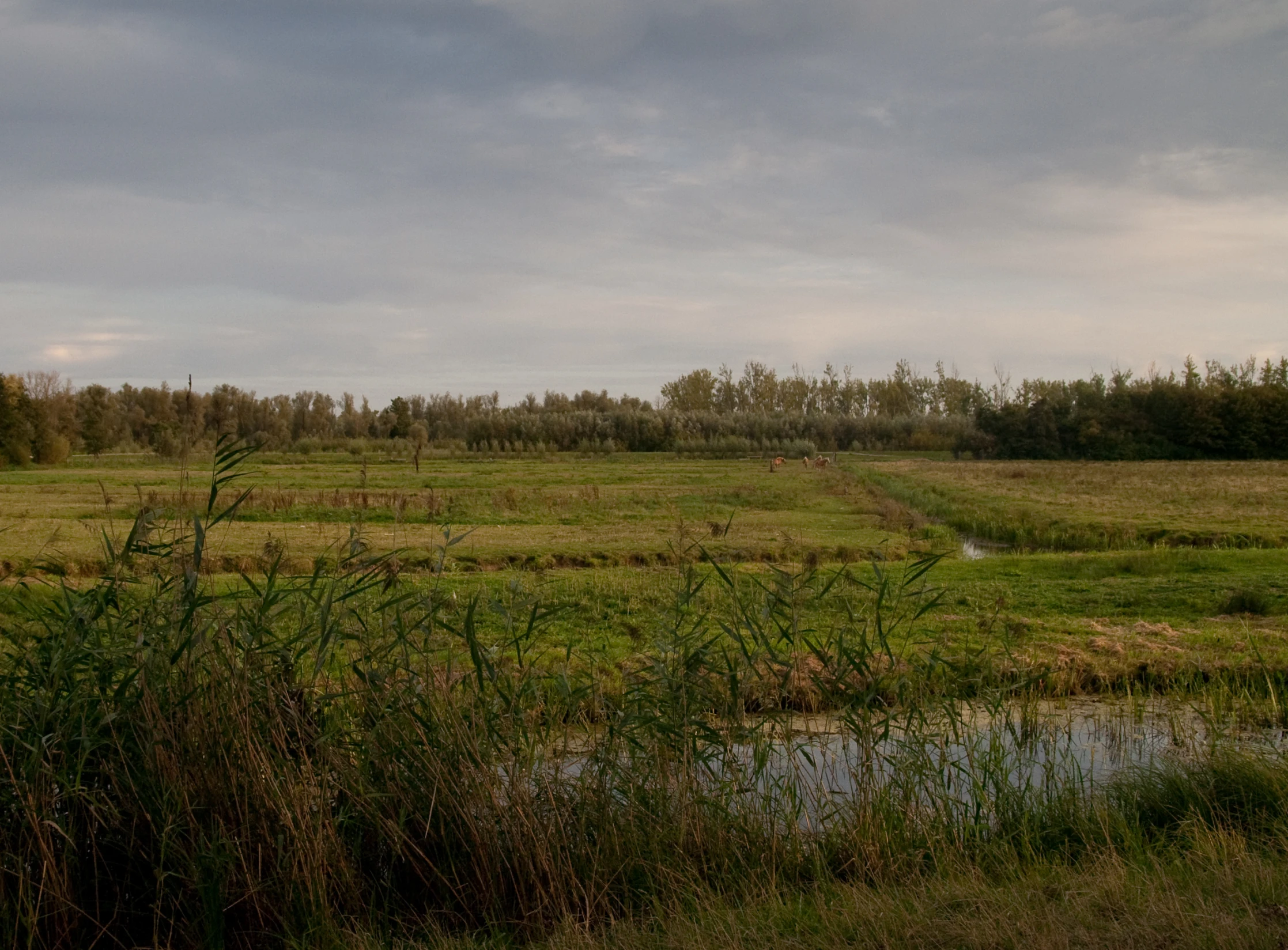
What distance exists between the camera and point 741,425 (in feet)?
351

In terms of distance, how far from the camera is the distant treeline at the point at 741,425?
74188 mm

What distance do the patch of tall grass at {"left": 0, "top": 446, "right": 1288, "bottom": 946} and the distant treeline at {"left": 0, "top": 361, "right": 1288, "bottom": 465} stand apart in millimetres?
40144

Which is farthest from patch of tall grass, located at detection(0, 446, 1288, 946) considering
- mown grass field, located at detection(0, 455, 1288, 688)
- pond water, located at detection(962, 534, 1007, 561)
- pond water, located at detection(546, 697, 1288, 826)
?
pond water, located at detection(962, 534, 1007, 561)

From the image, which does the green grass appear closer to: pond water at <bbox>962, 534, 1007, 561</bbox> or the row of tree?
pond water at <bbox>962, 534, 1007, 561</bbox>

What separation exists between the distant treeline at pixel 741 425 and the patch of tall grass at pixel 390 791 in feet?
132

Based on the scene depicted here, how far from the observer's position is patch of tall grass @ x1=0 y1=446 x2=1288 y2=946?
4855 mm

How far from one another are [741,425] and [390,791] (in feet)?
337

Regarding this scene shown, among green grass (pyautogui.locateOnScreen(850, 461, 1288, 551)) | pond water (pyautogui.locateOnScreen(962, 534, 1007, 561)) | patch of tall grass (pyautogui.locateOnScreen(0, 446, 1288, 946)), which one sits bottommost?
pond water (pyautogui.locateOnScreen(962, 534, 1007, 561))

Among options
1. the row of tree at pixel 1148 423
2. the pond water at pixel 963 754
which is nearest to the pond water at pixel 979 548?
the pond water at pixel 963 754

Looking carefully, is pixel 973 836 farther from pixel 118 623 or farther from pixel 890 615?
pixel 890 615

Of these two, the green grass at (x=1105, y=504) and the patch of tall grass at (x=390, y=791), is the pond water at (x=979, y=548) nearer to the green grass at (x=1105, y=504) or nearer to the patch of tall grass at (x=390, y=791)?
the green grass at (x=1105, y=504)

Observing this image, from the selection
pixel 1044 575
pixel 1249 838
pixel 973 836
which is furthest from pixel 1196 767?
pixel 1044 575

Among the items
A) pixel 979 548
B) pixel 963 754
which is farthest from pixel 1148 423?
pixel 963 754

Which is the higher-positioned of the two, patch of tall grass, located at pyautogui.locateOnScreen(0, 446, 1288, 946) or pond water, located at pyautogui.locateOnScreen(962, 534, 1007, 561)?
patch of tall grass, located at pyautogui.locateOnScreen(0, 446, 1288, 946)
